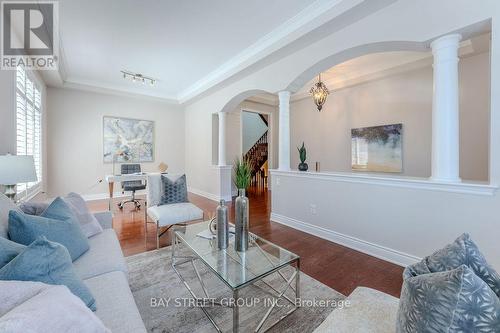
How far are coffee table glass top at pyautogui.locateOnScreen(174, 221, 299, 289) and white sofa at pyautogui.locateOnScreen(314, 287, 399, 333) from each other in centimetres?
57

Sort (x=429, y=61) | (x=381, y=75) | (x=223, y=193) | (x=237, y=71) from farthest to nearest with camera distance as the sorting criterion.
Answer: (x=223, y=193)
(x=381, y=75)
(x=237, y=71)
(x=429, y=61)

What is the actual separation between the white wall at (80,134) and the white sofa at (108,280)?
449 cm

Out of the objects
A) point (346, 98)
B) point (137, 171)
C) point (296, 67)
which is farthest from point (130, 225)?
point (346, 98)

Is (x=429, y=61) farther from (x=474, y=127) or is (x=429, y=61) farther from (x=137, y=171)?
(x=137, y=171)

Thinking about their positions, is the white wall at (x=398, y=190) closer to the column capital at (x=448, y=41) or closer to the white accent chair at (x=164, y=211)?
the column capital at (x=448, y=41)

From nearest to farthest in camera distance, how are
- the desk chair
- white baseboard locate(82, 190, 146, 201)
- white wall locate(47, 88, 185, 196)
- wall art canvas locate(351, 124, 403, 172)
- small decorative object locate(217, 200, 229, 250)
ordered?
small decorative object locate(217, 200, 229, 250), wall art canvas locate(351, 124, 403, 172), the desk chair, white wall locate(47, 88, 185, 196), white baseboard locate(82, 190, 146, 201)

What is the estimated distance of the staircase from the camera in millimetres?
8043

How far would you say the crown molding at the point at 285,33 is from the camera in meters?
2.56

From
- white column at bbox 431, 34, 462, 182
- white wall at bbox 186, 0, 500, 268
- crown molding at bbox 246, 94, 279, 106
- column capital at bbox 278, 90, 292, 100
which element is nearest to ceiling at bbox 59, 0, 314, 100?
white wall at bbox 186, 0, 500, 268

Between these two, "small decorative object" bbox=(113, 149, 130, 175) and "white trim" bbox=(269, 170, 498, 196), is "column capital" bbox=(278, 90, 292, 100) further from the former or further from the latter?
"small decorative object" bbox=(113, 149, 130, 175)

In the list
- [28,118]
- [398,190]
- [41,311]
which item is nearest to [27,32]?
[28,118]

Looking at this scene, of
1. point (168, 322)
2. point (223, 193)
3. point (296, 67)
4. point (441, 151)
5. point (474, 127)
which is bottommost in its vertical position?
point (168, 322)

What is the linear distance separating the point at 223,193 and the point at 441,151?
4410 mm

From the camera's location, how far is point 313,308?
1.79 meters
